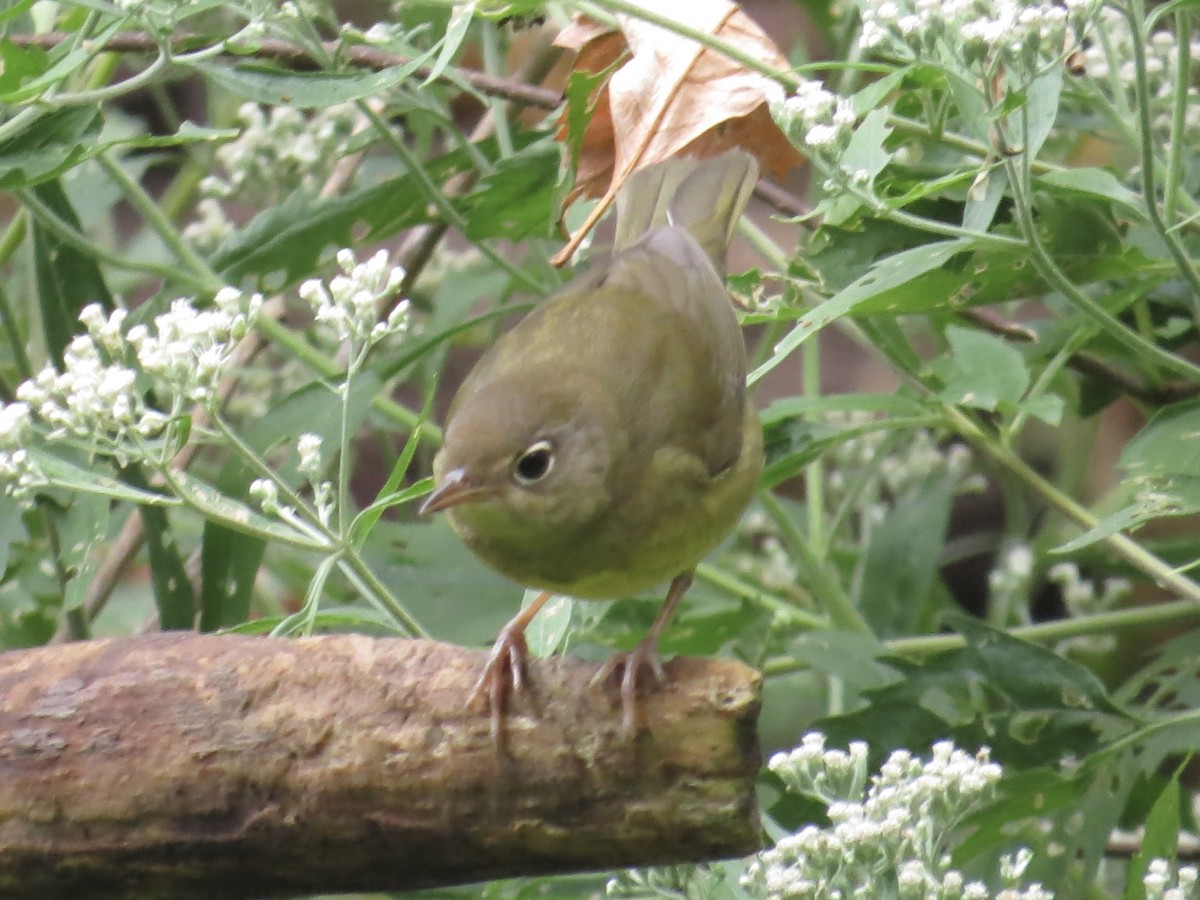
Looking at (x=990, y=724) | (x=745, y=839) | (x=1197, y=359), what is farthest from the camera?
(x=1197, y=359)

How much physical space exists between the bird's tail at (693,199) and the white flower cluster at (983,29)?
768 millimetres

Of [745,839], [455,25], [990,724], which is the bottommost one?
[990,724]

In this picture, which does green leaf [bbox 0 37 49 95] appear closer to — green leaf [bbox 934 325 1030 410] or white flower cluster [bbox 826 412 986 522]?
green leaf [bbox 934 325 1030 410]

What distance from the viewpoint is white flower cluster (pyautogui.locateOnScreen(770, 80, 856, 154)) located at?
6.32 feet

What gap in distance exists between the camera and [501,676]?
1.95 meters

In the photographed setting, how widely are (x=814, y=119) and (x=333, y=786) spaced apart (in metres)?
0.99

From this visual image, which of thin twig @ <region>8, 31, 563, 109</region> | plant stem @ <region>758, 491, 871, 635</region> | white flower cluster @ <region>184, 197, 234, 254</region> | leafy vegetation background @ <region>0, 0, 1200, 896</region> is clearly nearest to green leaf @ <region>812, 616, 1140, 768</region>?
leafy vegetation background @ <region>0, 0, 1200, 896</region>

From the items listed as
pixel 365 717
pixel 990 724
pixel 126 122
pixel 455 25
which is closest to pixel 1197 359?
pixel 990 724

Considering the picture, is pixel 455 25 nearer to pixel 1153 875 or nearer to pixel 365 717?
pixel 365 717

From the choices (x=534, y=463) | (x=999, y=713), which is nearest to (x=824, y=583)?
(x=999, y=713)

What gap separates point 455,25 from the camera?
7.17ft

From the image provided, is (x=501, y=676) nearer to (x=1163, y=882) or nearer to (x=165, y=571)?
(x=1163, y=882)

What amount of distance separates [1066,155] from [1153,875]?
6.18ft

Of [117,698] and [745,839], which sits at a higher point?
[117,698]
